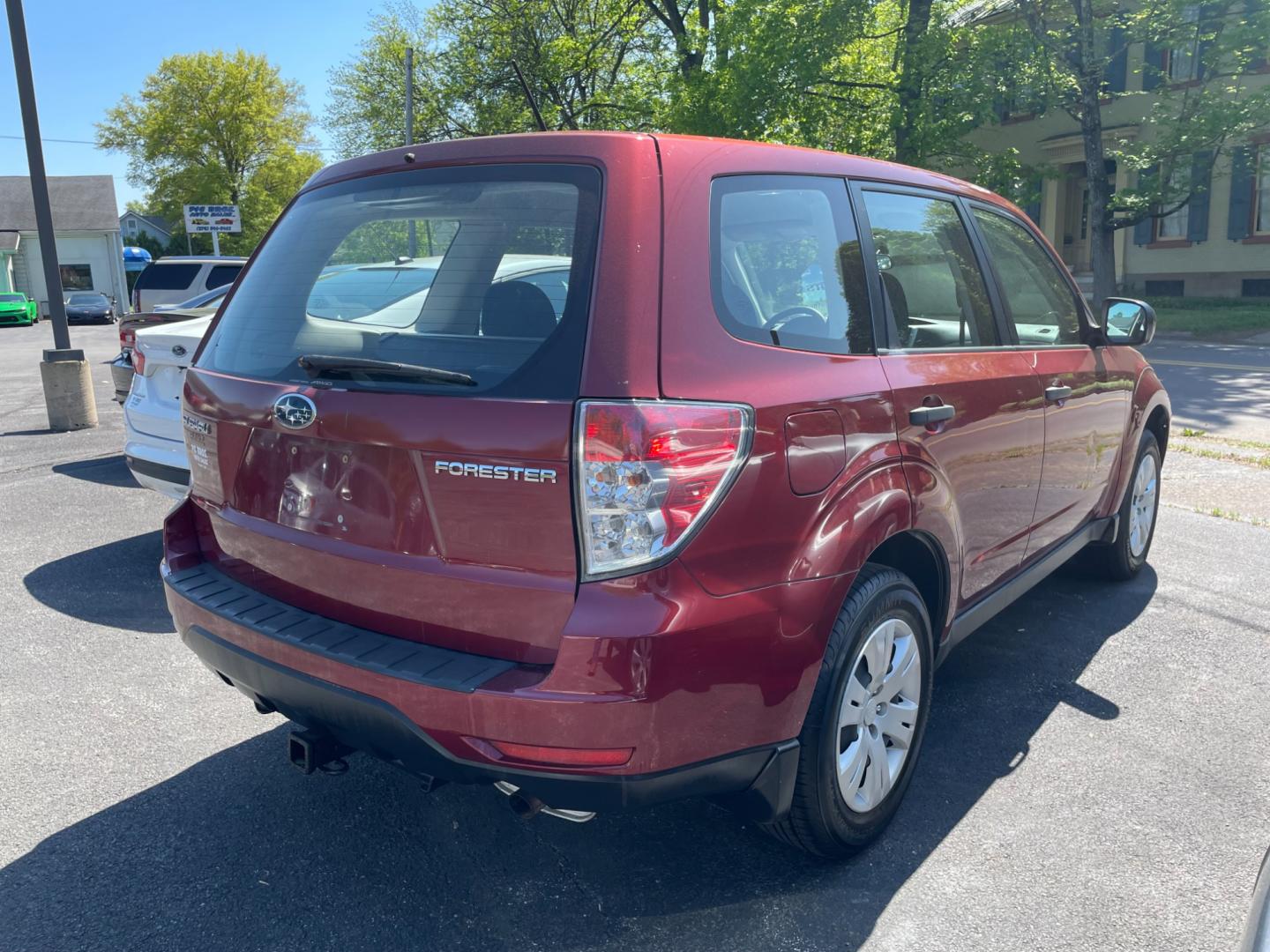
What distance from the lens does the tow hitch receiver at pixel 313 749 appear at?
257 centimetres

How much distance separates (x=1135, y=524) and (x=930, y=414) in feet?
9.02

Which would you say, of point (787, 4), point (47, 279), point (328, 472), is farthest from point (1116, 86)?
point (328, 472)

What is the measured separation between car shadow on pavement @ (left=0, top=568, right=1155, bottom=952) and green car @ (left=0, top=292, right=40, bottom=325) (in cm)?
4043

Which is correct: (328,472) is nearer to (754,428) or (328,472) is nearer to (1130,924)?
(754,428)

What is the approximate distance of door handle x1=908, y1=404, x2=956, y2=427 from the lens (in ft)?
9.37

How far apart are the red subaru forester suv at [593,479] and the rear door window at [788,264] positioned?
1 cm

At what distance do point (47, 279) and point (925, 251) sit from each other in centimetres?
987

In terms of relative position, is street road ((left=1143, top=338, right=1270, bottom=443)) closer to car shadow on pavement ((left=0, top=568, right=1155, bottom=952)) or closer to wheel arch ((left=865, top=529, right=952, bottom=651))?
wheel arch ((left=865, top=529, right=952, bottom=651))

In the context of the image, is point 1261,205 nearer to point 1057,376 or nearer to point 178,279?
point 178,279

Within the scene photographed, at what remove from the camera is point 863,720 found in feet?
8.87

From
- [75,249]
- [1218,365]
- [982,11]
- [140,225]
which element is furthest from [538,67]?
[140,225]

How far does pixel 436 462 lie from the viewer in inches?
89.3

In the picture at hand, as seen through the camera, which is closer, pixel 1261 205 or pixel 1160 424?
pixel 1160 424

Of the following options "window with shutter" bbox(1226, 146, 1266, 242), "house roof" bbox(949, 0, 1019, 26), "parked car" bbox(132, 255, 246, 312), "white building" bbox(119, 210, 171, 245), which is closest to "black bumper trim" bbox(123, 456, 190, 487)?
"parked car" bbox(132, 255, 246, 312)
